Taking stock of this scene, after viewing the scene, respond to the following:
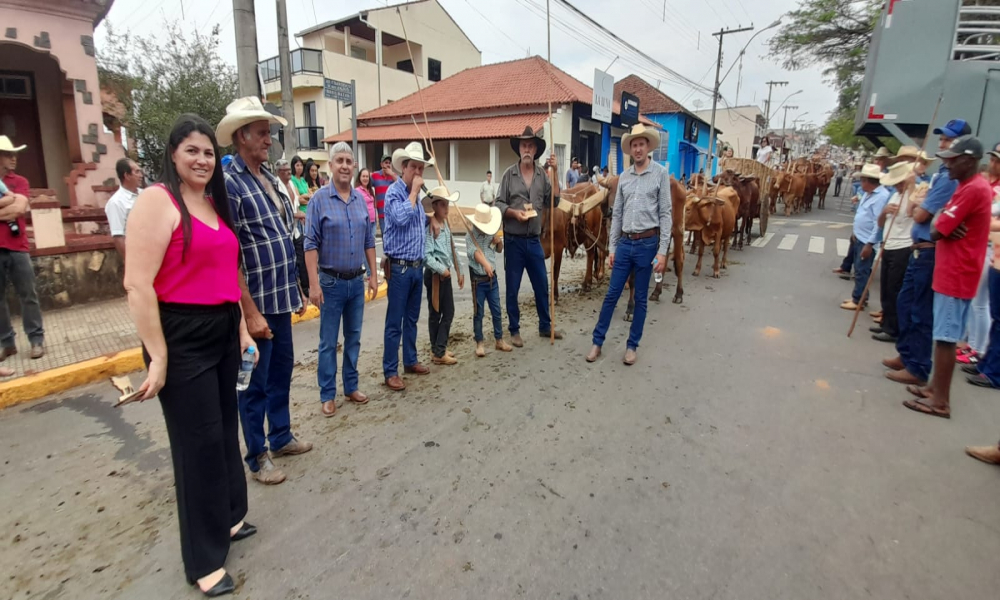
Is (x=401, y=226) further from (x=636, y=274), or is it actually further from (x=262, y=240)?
(x=636, y=274)

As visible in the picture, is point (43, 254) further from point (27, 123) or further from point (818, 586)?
point (818, 586)

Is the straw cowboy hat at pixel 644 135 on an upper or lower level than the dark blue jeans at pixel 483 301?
upper

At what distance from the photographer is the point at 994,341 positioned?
15.4 ft

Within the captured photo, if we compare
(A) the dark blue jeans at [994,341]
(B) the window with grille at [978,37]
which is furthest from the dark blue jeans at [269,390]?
(B) the window with grille at [978,37]

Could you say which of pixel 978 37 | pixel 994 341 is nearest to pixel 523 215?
pixel 994 341

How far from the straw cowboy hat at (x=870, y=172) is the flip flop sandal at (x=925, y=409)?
13.9 feet

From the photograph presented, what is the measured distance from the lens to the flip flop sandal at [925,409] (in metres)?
4.04

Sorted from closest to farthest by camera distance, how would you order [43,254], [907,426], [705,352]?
[907,426] < [705,352] < [43,254]

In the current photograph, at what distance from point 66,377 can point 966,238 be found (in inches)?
293

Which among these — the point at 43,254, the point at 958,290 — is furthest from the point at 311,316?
the point at 958,290

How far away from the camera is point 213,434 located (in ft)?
7.51

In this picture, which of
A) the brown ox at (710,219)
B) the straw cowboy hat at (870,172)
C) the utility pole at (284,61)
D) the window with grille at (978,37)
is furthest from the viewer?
the brown ox at (710,219)

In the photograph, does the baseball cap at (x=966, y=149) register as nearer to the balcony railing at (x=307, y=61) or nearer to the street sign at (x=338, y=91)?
the street sign at (x=338, y=91)

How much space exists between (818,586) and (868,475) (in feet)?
4.18
